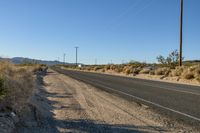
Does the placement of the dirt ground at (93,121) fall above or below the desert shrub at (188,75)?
below

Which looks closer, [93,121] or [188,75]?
[93,121]

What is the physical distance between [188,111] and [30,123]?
674 cm

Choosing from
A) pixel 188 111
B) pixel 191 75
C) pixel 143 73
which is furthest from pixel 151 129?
A: pixel 143 73

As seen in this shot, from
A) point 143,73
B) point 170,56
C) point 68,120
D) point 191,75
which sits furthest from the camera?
point 170,56

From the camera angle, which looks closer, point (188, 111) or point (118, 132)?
point (118, 132)

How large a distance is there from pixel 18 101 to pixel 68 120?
2.04m

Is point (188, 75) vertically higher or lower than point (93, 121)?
higher

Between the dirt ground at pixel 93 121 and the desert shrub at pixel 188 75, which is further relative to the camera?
the desert shrub at pixel 188 75

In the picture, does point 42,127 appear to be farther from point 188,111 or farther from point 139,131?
point 188,111

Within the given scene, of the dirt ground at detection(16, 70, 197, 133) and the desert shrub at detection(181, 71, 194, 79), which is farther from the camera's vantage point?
the desert shrub at detection(181, 71, 194, 79)

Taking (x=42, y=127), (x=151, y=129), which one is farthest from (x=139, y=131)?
(x=42, y=127)

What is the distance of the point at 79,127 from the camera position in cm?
1077

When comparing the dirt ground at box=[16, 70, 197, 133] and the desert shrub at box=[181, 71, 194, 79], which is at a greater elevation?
the desert shrub at box=[181, 71, 194, 79]

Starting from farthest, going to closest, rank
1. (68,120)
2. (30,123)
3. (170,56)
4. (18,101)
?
(170,56), (18,101), (68,120), (30,123)
